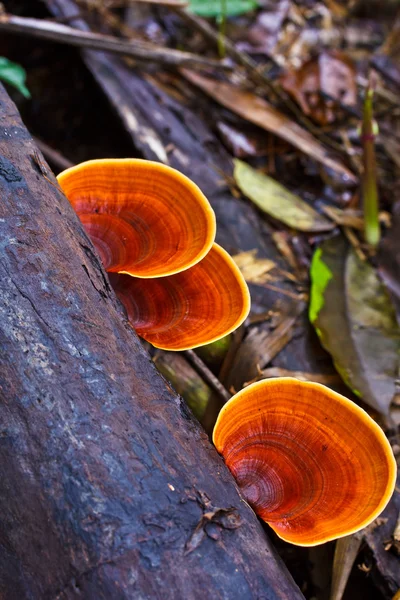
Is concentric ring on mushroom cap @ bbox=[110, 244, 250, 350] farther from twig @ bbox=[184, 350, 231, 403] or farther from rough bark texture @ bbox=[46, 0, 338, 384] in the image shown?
rough bark texture @ bbox=[46, 0, 338, 384]

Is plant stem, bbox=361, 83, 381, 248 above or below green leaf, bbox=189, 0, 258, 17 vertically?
below

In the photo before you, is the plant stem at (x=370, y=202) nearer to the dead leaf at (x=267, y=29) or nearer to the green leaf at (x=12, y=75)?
the dead leaf at (x=267, y=29)

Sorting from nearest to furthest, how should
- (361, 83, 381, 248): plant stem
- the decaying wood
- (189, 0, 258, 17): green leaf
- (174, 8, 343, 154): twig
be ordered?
the decaying wood < (361, 83, 381, 248): plant stem < (174, 8, 343, 154): twig < (189, 0, 258, 17): green leaf

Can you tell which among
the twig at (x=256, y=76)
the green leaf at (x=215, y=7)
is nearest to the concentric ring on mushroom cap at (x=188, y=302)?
the twig at (x=256, y=76)

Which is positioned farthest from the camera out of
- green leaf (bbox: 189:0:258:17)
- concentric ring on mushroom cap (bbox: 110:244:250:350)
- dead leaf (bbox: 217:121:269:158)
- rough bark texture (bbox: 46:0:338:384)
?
green leaf (bbox: 189:0:258:17)

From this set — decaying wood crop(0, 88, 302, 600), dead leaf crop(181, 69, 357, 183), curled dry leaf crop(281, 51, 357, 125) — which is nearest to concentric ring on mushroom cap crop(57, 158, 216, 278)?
decaying wood crop(0, 88, 302, 600)

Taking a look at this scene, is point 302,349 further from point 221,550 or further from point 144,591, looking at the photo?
point 144,591
